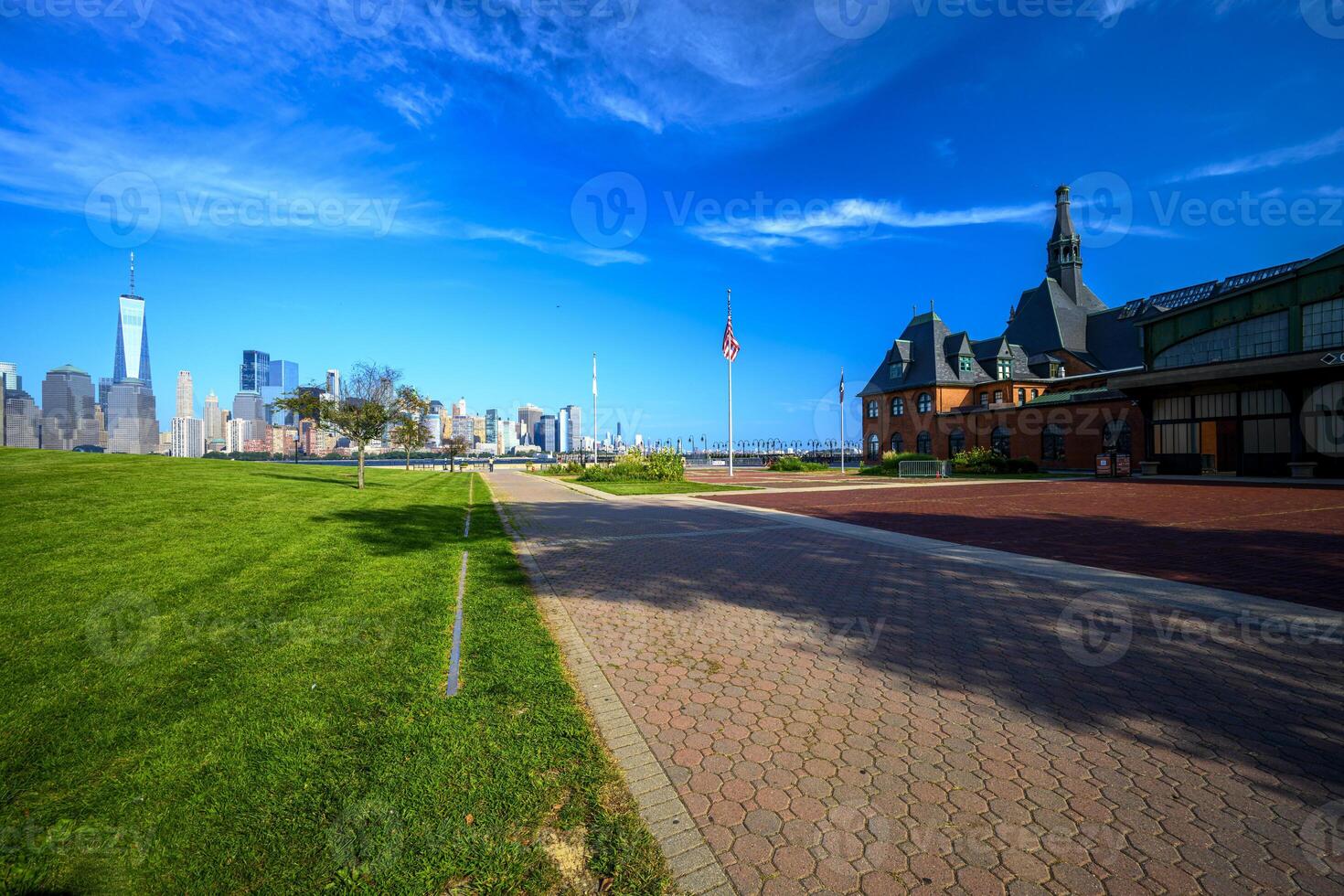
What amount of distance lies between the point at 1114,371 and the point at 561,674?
54.4 m

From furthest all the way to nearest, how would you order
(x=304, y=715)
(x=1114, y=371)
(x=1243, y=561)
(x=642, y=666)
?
1. (x=1114, y=371)
2. (x=1243, y=561)
3. (x=642, y=666)
4. (x=304, y=715)

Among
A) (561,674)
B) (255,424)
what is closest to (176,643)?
(561,674)

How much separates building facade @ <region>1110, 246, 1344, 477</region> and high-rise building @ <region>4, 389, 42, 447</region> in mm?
63335

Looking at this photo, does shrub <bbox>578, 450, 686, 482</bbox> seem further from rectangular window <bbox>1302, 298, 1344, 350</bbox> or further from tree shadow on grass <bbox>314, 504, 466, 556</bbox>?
rectangular window <bbox>1302, 298, 1344, 350</bbox>

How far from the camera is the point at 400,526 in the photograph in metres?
12.3

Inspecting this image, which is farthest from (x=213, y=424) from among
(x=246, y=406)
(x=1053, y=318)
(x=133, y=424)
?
(x=1053, y=318)

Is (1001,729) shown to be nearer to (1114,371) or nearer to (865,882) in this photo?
(865,882)

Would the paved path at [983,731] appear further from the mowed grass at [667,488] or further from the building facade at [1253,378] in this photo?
the building facade at [1253,378]

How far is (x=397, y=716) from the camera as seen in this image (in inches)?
149

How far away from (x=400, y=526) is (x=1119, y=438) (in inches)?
1711

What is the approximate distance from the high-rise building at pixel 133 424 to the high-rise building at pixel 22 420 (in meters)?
7.40

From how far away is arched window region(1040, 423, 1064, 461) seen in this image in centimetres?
4031

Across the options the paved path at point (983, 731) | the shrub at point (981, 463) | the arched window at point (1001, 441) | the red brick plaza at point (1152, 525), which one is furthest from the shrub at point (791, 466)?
the paved path at point (983, 731)

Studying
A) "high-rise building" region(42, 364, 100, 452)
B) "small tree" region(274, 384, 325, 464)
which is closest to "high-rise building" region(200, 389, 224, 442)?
"high-rise building" region(42, 364, 100, 452)
